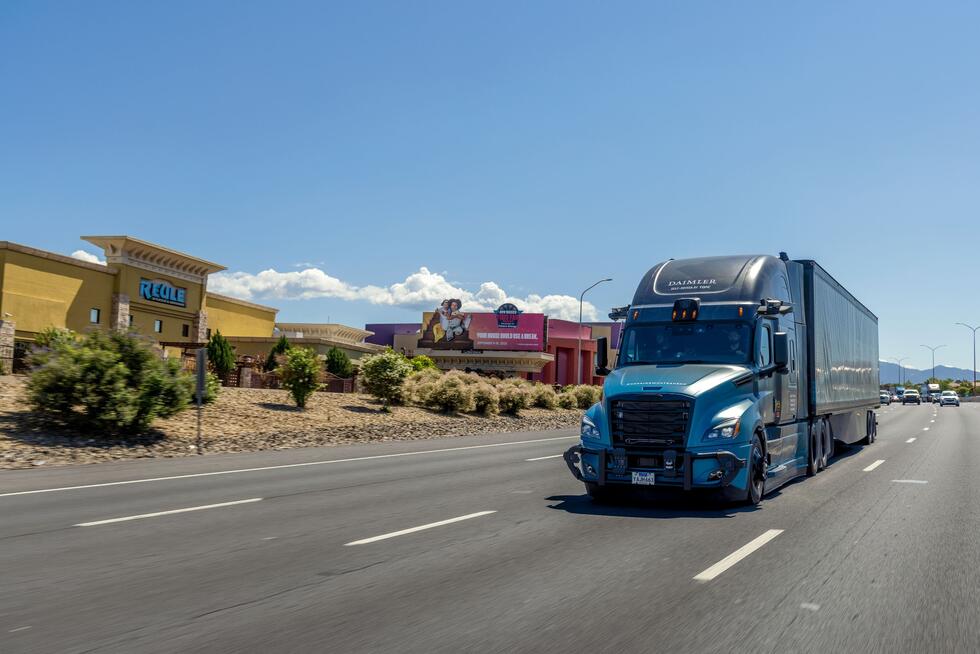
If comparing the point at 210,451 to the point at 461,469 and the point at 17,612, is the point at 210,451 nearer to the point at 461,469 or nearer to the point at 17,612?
the point at 461,469

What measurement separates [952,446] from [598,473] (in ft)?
56.6

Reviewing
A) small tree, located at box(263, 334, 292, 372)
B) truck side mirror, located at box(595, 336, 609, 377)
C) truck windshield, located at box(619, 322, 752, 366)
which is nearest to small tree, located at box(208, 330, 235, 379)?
small tree, located at box(263, 334, 292, 372)

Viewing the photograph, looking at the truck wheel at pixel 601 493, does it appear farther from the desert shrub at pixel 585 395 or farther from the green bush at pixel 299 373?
the desert shrub at pixel 585 395

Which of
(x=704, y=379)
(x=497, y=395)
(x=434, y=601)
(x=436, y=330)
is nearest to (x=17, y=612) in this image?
(x=434, y=601)

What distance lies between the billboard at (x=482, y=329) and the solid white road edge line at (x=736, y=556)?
7092 centimetres

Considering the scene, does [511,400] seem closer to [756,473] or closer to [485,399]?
[485,399]

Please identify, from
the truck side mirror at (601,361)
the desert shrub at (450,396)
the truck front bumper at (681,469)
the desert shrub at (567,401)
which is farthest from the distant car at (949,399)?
the truck front bumper at (681,469)

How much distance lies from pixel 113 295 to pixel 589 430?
4032cm

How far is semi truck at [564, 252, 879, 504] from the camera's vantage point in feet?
32.4

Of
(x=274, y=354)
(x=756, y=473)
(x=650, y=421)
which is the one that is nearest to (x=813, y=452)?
(x=756, y=473)

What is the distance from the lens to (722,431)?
981 centimetres

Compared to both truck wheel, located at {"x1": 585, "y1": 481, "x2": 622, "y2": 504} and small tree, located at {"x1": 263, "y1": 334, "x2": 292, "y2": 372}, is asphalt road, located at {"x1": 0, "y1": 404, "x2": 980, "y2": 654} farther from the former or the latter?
small tree, located at {"x1": 263, "y1": 334, "x2": 292, "y2": 372}

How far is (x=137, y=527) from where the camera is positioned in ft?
28.3

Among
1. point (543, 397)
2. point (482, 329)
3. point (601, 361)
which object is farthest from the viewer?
point (482, 329)
